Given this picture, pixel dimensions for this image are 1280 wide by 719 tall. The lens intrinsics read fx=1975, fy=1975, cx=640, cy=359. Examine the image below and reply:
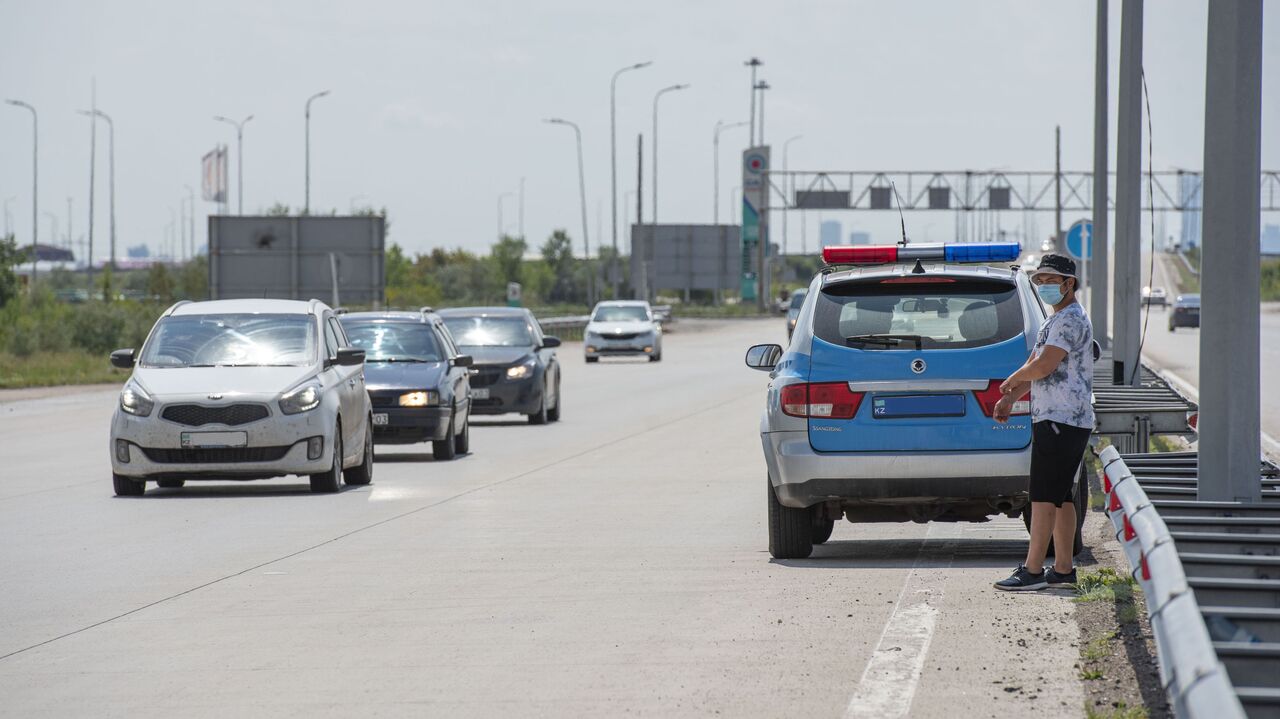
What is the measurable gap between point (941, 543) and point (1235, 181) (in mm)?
4217

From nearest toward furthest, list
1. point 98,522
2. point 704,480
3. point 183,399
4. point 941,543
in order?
point 941,543 < point 98,522 < point 183,399 < point 704,480

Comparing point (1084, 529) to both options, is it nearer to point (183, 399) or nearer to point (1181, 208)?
point (183, 399)

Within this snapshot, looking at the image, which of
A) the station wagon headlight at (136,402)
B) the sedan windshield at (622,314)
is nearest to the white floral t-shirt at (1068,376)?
the station wagon headlight at (136,402)

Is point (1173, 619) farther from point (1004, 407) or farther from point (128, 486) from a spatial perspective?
point (128, 486)

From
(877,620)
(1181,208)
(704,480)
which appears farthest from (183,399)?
(1181,208)

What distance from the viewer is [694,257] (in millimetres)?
107625

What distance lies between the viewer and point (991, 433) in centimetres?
1077

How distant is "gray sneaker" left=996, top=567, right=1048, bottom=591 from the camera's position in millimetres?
9820

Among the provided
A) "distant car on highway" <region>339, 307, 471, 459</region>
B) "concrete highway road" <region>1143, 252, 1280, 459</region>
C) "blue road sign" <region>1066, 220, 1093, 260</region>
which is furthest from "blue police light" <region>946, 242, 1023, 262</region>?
"blue road sign" <region>1066, 220, 1093, 260</region>

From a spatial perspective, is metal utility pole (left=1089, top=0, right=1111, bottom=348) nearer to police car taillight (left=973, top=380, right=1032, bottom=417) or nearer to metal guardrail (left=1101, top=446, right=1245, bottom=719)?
police car taillight (left=973, top=380, right=1032, bottom=417)

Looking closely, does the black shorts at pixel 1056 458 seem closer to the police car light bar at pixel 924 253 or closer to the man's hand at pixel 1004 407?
the man's hand at pixel 1004 407

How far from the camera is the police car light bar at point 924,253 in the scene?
11477mm

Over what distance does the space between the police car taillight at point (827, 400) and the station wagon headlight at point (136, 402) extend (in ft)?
23.1

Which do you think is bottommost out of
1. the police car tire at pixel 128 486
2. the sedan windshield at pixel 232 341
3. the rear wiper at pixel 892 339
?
the police car tire at pixel 128 486
